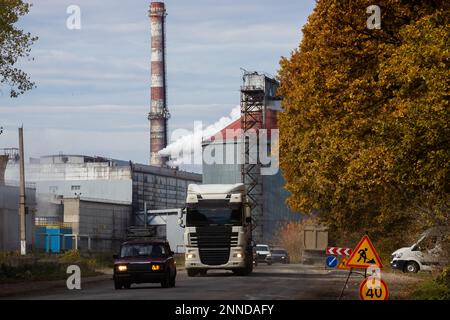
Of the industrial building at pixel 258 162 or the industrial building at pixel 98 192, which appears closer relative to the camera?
the industrial building at pixel 258 162

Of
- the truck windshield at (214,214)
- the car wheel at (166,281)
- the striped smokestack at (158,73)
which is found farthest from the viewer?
the striped smokestack at (158,73)

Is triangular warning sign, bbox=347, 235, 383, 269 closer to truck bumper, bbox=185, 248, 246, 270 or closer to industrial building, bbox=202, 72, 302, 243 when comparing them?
truck bumper, bbox=185, 248, 246, 270

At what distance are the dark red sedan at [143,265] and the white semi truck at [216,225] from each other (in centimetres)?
990

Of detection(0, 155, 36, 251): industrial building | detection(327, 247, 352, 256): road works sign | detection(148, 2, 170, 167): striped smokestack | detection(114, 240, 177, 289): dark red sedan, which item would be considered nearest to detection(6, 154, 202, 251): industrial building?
detection(148, 2, 170, 167): striped smokestack

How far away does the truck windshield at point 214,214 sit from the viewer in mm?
44125

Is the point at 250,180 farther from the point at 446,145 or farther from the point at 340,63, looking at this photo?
the point at 446,145

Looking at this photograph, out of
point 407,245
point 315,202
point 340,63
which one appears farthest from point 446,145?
point 407,245

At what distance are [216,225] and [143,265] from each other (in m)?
11.5

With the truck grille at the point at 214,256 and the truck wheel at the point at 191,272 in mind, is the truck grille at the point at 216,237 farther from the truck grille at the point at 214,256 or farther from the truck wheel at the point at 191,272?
the truck wheel at the point at 191,272

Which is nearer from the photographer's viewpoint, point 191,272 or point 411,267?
point 191,272

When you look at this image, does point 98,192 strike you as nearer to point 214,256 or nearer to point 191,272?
point 191,272

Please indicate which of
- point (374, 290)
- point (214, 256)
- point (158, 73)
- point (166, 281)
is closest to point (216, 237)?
point (214, 256)

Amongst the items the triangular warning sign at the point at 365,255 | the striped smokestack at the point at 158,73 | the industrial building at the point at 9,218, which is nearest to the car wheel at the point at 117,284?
the triangular warning sign at the point at 365,255

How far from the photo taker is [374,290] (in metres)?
22.2
